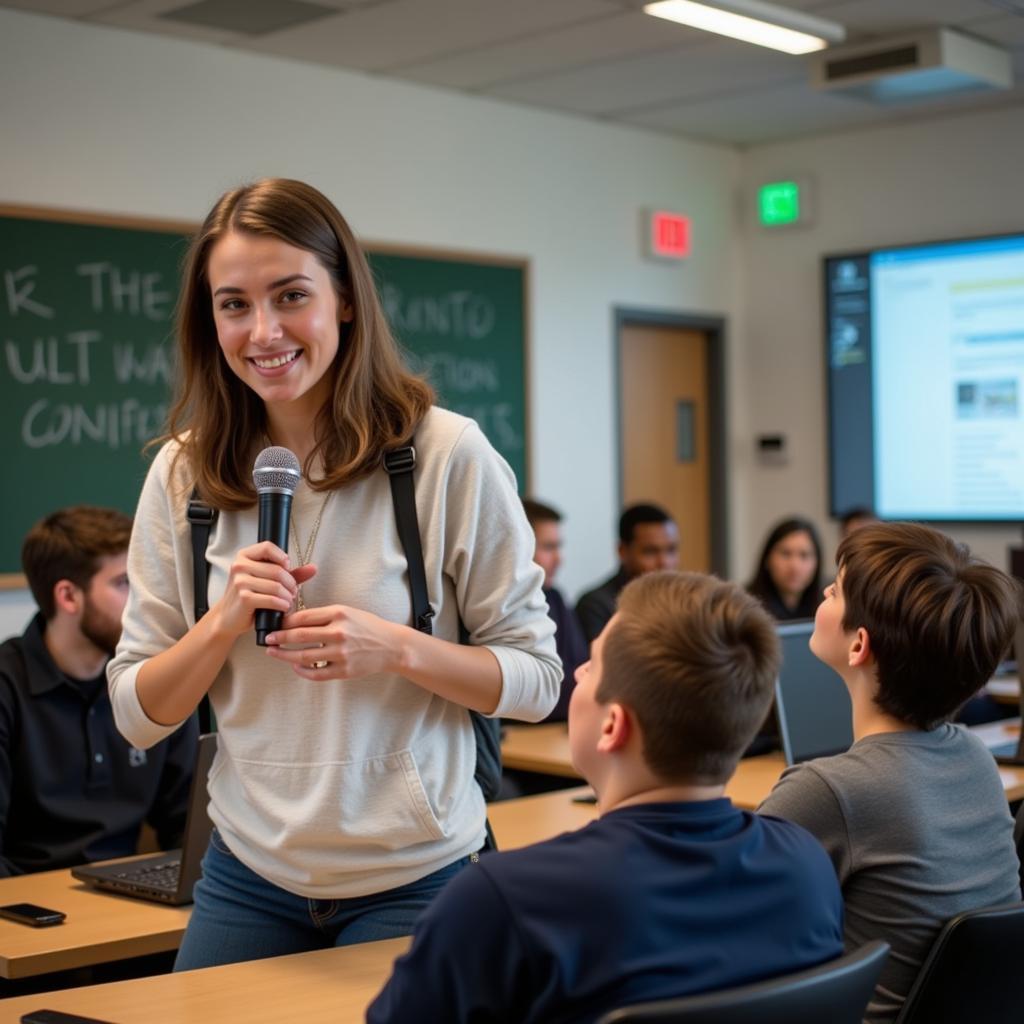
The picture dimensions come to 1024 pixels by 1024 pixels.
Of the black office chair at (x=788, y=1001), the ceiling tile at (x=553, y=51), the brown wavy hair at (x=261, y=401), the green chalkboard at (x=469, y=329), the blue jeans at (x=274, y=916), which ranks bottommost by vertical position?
the blue jeans at (x=274, y=916)

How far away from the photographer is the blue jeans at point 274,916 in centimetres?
177

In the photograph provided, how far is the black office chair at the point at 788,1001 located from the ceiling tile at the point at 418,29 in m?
4.10

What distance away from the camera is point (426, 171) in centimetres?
604

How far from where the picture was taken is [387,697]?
1794 millimetres

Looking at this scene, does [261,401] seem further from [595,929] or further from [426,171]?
[426,171]

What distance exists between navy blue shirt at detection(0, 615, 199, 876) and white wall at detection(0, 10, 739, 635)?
189 cm

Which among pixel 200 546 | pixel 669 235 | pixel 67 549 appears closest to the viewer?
pixel 200 546

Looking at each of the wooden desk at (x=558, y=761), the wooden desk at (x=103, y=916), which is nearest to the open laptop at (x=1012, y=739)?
the wooden desk at (x=558, y=761)

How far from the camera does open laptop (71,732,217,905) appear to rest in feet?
7.88

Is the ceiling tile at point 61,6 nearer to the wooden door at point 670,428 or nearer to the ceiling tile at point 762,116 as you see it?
the ceiling tile at point 762,116

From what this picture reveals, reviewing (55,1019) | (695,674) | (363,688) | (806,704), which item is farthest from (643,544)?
(695,674)

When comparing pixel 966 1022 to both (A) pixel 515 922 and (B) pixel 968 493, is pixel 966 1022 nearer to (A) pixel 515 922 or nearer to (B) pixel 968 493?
(A) pixel 515 922

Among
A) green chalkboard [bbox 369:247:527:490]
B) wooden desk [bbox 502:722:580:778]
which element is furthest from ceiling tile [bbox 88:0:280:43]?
wooden desk [bbox 502:722:580:778]

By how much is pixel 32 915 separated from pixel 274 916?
721 millimetres
